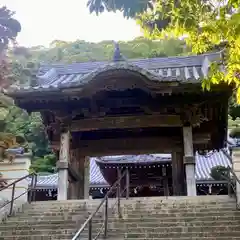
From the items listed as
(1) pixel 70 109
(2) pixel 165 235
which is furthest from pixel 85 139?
Answer: (2) pixel 165 235

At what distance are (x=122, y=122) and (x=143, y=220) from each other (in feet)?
12.4

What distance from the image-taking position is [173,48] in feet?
151

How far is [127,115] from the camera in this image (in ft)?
36.6

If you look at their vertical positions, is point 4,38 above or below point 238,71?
above

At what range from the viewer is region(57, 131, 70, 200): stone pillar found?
10055mm

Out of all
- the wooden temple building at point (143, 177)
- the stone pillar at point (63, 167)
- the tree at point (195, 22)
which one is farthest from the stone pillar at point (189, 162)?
the wooden temple building at point (143, 177)

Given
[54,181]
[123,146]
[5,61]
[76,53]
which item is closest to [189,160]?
[123,146]

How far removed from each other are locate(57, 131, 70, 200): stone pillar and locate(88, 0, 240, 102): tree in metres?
5.68

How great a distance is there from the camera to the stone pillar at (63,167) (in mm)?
10055

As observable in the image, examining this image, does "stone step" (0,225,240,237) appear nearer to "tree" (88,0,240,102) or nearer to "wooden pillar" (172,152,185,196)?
"tree" (88,0,240,102)

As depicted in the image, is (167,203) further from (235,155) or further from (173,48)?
(173,48)

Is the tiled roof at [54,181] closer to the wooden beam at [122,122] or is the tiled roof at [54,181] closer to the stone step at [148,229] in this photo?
the wooden beam at [122,122]

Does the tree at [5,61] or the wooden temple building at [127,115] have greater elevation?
the wooden temple building at [127,115]

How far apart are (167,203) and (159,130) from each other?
11.7 feet
